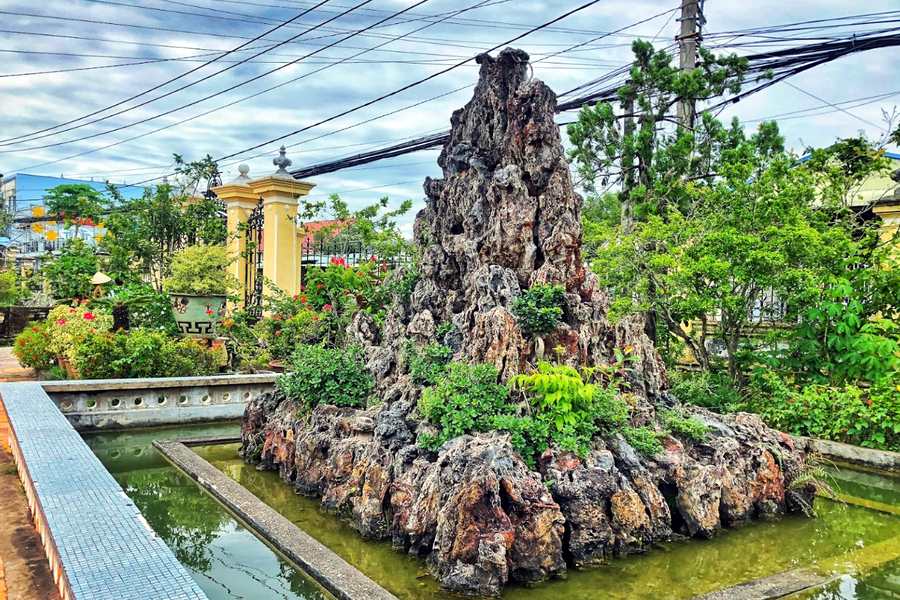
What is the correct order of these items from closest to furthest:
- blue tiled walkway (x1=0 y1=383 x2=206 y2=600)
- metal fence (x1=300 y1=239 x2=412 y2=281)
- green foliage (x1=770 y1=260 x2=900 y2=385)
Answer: blue tiled walkway (x1=0 y1=383 x2=206 y2=600) → green foliage (x1=770 y1=260 x2=900 y2=385) → metal fence (x1=300 y1=239 x2=412 y2=281)

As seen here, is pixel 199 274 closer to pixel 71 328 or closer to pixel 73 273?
pixel 71 328

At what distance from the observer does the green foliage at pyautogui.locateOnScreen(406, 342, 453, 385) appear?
6656 millimetres

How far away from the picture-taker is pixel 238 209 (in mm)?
15875

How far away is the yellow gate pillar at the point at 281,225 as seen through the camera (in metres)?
14.6

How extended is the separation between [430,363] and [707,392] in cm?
451

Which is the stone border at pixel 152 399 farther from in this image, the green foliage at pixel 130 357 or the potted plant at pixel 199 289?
the potted plant at pixel 199 289

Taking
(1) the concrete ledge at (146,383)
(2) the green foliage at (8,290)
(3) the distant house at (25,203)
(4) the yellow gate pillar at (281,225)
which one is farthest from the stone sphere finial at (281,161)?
(3) the distant house at (25,203)

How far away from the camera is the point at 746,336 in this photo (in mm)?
11125

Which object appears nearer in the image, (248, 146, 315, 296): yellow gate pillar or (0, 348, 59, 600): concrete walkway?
(0, 348, 59, 600): concrete walkway

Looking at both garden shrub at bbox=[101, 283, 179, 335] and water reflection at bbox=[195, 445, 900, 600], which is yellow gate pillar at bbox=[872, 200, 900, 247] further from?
garden shrub at bbox=[101, 283, 179, 335]

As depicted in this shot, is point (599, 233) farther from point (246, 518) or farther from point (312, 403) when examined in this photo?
point (246, 518)

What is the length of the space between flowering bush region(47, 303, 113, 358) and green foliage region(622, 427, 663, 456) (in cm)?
842

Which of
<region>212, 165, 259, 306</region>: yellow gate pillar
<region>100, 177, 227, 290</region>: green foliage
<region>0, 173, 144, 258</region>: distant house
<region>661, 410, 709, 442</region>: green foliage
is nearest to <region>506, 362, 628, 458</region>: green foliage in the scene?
<region>661, 410, 709, 442</region>: green foliage

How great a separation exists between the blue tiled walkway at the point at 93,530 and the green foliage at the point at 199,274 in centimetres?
720
